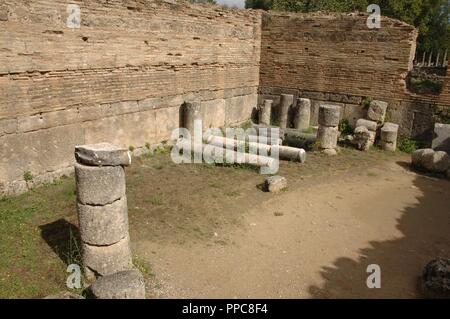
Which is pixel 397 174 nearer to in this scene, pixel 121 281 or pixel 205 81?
Answer: pixel 205 81

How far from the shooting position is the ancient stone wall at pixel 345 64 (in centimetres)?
1302

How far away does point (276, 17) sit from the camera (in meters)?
14.9

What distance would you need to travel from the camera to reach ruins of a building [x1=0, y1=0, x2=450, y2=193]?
8.21 metres

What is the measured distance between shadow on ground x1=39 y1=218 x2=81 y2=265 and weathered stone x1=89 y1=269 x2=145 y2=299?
3.55 ft

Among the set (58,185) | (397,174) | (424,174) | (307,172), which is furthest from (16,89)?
(424,174)

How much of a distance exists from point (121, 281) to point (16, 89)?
515 centimetres

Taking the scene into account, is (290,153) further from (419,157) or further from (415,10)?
(415,10)

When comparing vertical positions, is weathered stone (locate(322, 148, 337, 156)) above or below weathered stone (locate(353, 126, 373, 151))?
below

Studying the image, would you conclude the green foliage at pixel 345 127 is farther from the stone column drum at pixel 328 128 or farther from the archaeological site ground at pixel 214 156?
the stone column drum at pixel 328 128

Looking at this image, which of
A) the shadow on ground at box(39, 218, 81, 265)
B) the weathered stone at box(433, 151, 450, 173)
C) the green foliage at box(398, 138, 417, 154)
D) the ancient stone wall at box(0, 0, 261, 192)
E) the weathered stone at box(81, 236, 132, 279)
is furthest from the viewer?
the green foliage at box(398, 138, 417, 154)

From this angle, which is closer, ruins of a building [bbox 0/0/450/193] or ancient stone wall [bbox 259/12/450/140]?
ruins of a building [bbox 0/0/450/193]

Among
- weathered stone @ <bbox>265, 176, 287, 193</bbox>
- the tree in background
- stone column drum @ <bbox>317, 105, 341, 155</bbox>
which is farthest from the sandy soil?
the tree in background

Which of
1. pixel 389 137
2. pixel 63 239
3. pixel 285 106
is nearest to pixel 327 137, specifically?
pixel 389 137

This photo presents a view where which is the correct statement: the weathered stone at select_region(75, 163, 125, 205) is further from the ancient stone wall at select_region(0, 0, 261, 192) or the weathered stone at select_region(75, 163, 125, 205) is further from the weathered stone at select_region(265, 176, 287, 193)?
the weathered stone at select_region(265, 176, 287, 193)
